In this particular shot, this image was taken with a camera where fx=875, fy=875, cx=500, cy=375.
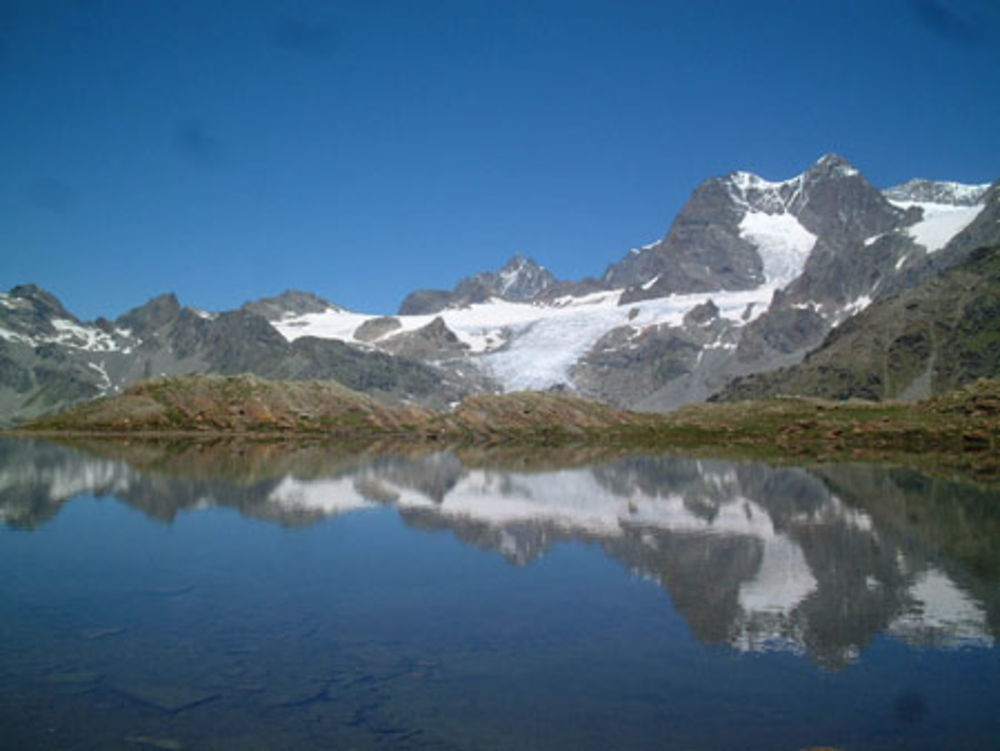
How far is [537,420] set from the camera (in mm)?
155625

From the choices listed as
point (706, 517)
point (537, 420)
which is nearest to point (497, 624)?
point (706, 517)

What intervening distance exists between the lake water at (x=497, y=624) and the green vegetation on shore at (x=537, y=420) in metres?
65.9

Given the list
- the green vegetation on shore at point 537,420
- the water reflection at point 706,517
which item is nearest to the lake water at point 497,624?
the water reflection at point 706,517

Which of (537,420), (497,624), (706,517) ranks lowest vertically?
(497,624)

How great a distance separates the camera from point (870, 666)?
21.2 m

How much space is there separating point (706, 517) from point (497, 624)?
23.9 m

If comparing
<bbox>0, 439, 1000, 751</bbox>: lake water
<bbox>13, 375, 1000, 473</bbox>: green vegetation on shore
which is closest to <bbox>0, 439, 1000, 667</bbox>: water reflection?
<bbox>0, 439, 1000, 751</bbox>: lake water

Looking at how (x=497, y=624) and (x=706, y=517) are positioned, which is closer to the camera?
(x=497, y=624)

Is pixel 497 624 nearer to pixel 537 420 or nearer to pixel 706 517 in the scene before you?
pixel 706 517

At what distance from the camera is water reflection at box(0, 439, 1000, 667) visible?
26.0 m

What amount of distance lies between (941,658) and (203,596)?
70.8 feet

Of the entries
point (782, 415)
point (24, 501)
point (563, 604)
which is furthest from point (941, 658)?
point (782, 415)

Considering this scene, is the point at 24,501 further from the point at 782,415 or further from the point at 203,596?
the point at 782,415

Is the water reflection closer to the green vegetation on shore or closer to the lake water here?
the lake water
